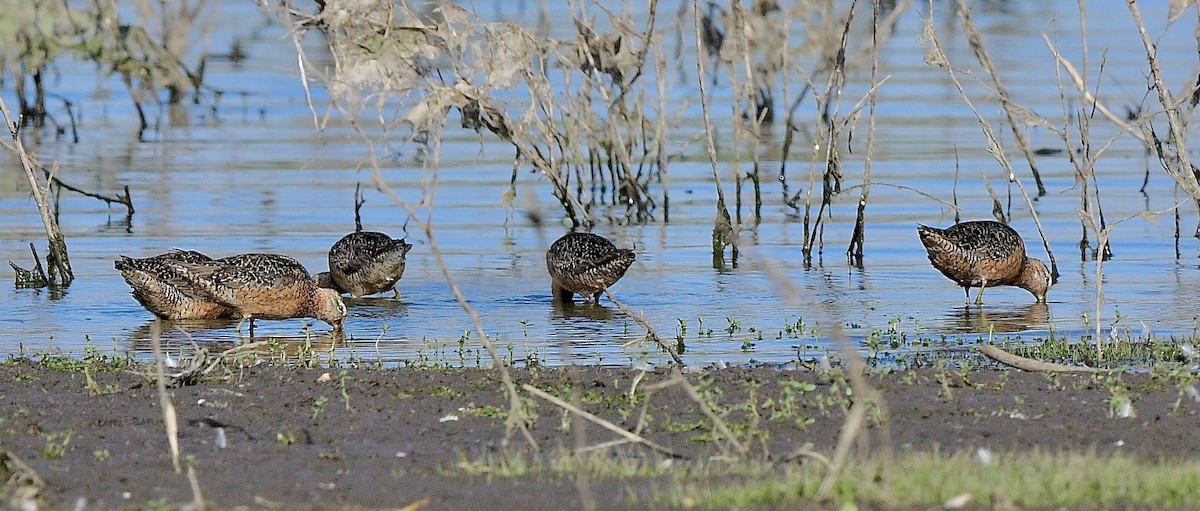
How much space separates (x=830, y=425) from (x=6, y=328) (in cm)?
587

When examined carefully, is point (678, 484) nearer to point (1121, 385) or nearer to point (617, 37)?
point (1121, 385)

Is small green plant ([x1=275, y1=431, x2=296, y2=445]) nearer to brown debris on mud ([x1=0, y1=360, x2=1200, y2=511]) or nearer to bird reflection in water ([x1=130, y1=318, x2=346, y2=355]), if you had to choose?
brown debris on mud ([x1=0, y1=360, x2=1200, y2=511])

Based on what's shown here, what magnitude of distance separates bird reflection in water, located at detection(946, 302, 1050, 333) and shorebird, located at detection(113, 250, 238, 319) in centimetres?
478

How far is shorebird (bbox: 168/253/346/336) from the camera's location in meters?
11.4

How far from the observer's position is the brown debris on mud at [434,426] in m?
6.06

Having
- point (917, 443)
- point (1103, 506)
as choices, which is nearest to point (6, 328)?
point (917, 443)

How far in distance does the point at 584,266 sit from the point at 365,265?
162 cm

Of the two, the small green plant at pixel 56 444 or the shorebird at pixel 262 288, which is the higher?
the shorebird at pixel 262 288

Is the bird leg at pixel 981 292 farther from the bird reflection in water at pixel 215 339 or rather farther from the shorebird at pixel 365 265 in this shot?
the bird reflection in water at pixel 215 339

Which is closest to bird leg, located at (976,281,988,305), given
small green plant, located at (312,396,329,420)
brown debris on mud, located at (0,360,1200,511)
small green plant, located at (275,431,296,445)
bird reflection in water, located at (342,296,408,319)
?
bird reflection in water, located at (342,296,408,319)

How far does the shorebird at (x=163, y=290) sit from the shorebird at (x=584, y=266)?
2.31 meters

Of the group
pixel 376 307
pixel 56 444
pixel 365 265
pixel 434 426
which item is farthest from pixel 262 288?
pixel 56 444

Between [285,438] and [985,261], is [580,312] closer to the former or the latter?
[985,261]

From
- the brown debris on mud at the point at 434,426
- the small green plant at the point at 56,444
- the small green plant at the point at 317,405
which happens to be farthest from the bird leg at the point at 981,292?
the small green plant at the point at 56,444
